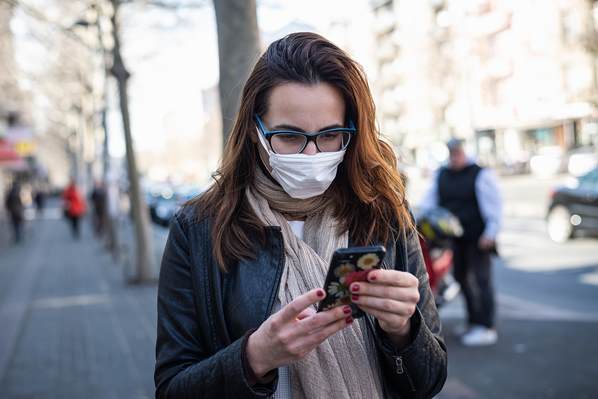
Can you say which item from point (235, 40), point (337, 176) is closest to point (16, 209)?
point (235, 40)

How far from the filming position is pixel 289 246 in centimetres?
197

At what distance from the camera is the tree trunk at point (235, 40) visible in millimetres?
4586

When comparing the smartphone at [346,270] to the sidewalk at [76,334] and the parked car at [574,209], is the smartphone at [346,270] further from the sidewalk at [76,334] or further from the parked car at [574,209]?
the parked car at [574,209]

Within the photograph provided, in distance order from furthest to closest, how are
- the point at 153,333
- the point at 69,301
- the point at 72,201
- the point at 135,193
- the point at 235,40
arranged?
1. the point at 72,201
2. the point at 135,193
3. the point at 69,301
4. the point at 153,333
5. the point at 235,40

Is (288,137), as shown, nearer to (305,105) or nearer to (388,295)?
(305,105)

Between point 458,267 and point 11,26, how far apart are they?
541 inches

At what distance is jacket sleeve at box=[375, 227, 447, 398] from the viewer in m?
1.86

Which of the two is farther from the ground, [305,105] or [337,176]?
[305,105]

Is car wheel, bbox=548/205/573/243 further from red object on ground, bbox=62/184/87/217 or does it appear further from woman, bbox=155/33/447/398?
red object on ground, bbox=62/184/87/217

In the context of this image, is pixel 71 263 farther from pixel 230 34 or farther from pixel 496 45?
pixel 496 45

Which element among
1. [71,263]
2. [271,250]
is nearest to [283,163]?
[271,250]

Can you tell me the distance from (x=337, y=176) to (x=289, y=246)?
0.96 feet

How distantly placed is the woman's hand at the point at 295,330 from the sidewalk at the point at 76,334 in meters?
4.26

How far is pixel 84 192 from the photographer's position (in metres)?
41.2
